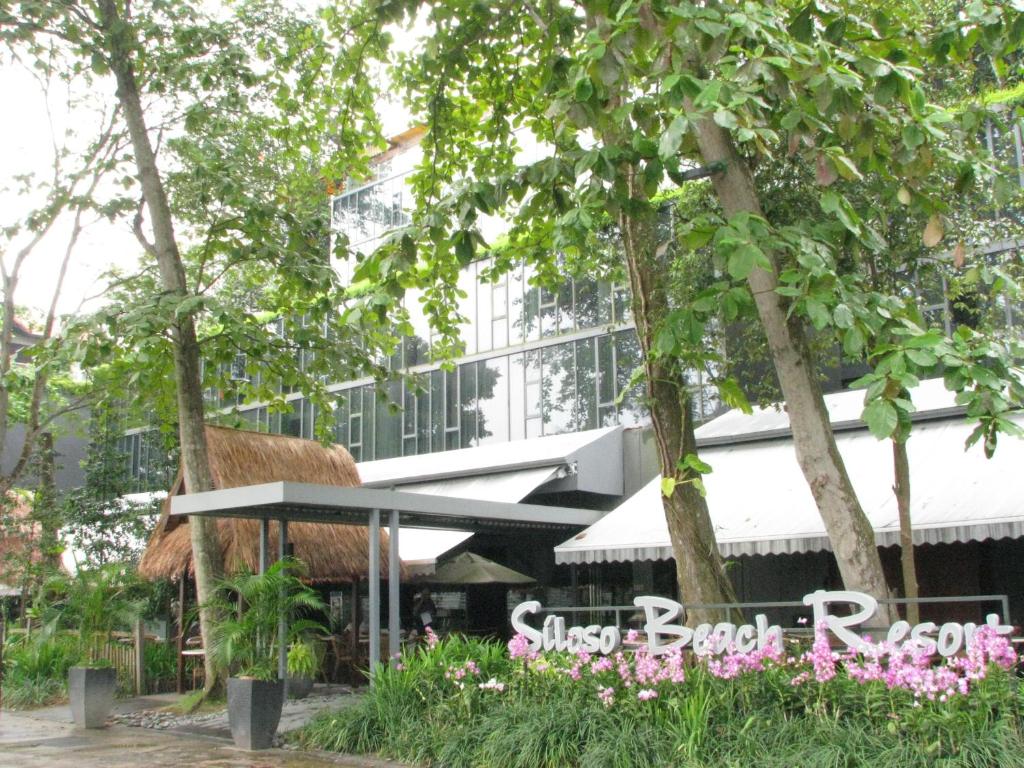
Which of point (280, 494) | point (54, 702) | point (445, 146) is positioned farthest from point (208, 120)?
point (54, 702)

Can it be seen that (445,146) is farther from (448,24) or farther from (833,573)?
(833,573)

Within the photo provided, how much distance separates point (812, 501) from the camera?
11703 millimetres

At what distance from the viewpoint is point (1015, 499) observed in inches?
386

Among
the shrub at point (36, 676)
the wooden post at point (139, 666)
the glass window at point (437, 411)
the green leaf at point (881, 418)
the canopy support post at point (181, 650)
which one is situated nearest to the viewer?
the green leaf at point (881, 418)

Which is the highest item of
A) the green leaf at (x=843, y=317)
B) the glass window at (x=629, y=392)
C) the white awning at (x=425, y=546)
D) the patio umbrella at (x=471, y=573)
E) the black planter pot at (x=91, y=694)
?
the glass window at (x=629, y=392)

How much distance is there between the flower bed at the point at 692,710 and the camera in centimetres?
654

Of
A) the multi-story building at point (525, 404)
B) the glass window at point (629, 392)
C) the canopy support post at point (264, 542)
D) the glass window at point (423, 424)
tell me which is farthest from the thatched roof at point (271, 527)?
the glass window at point (423, 424)

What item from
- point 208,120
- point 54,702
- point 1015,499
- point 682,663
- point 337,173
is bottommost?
point 54,702

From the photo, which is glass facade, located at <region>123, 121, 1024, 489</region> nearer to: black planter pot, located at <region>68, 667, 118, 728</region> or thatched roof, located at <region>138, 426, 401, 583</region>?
thatched roof, located at <region>138, 426, 401, 583</region>

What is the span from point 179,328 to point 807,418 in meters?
8.28

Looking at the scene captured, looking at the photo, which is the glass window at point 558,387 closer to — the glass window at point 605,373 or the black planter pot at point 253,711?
the glass window at point 605,373

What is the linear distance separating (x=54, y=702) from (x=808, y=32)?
43.7ft

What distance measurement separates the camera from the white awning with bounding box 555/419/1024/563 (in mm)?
9938

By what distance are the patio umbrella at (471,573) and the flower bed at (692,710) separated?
16.5 feet
